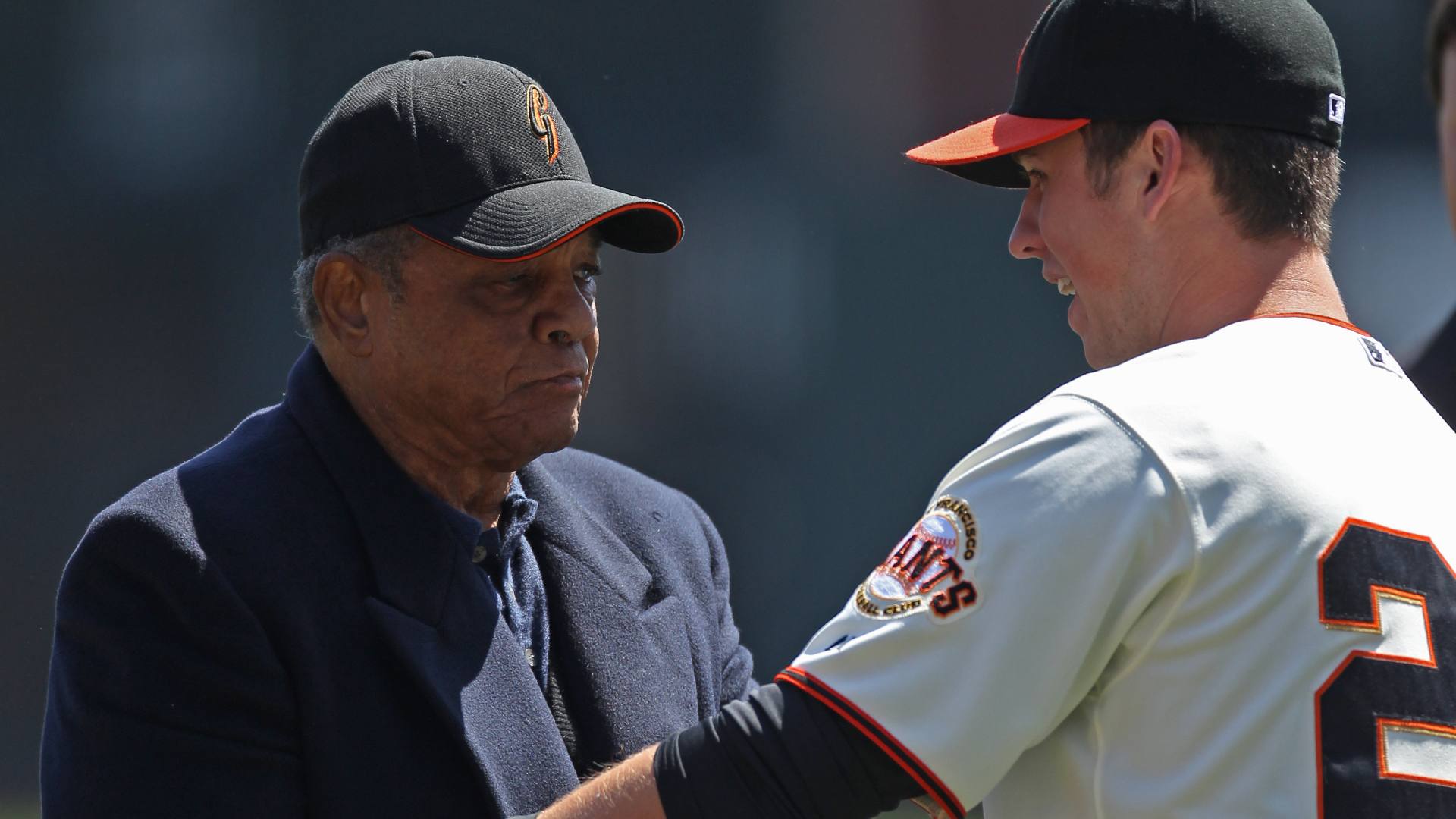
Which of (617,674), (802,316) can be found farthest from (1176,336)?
(802,316)

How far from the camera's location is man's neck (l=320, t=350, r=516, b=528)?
193cm

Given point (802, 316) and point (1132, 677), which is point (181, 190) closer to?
point (802, 316)

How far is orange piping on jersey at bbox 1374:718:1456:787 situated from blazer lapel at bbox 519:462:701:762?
2.95 feet

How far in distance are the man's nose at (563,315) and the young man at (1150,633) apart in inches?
27.6

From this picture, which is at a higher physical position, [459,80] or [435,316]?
[459,80]

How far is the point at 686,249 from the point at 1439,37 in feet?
8.28

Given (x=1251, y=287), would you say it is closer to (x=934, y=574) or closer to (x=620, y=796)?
(x=934, y=574)

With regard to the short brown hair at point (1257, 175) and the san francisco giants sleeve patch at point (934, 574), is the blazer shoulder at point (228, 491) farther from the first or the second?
the short brown hair at point (1257, 175)

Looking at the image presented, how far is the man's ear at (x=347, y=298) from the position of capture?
1933mm

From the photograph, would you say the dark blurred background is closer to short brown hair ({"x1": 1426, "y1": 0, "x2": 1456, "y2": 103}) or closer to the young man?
the young man

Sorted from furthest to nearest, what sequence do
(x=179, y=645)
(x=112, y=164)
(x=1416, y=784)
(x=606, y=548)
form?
(x=112, y=164) < (x=606, y=548) < (x=179, y=645) < (x=1416, y=784)

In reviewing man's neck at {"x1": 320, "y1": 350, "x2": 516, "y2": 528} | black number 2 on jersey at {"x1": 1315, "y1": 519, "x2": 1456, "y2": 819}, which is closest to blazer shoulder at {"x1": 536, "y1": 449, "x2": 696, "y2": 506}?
man's neck at {"x1": 320, "y1": 350, "x2": 516, "y2": 528}

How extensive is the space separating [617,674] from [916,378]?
6.12 ft

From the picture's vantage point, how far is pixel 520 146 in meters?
1.92
